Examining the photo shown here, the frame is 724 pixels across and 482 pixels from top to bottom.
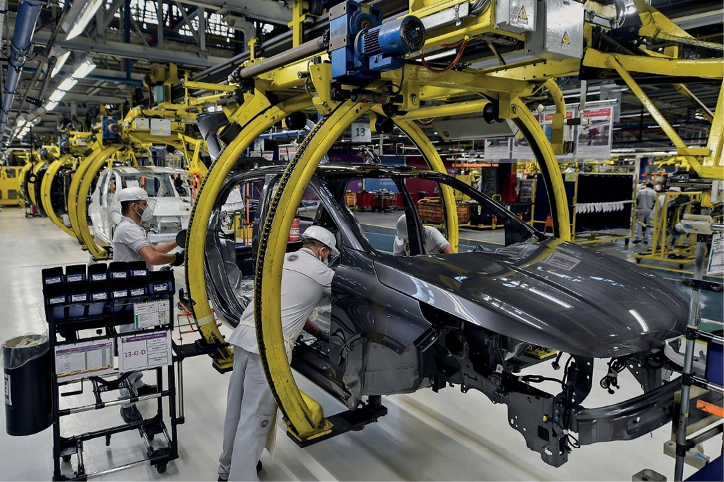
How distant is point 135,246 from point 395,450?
2.52m

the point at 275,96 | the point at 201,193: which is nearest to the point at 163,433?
the point at 201,193

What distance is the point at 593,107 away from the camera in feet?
23.8

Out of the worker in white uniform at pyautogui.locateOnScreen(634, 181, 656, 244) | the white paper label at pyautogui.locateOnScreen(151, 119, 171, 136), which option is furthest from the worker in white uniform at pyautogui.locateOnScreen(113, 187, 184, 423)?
the worker in white uniform at pyautogui.locateOnScreen(634, 181, 656, 244)

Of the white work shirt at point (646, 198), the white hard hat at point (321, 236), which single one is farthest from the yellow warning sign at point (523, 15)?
the white work shirt at point (646, 198)

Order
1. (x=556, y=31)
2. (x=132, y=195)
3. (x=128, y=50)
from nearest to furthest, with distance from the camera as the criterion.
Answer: (x=556, y=31) < (x=132, y=195) < (x=128, y=50)

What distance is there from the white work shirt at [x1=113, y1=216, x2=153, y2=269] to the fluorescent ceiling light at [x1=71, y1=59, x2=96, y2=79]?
4606 millimetres

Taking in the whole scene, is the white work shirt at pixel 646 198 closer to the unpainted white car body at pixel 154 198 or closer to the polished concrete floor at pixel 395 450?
the polished concrete floor at pixel 395 450

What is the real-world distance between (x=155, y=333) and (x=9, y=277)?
7016mm

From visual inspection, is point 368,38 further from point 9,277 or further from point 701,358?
point 9,277

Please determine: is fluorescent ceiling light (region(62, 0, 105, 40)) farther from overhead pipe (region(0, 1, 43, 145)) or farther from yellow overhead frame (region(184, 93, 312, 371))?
yellow overhead frame (region(184, 93, 312, 371))

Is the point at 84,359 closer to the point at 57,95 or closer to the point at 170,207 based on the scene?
the point at 170,207

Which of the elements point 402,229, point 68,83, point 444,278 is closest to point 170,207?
point 68,83

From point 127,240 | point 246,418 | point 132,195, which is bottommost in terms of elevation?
point 246,418

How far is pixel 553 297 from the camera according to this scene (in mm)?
2422
